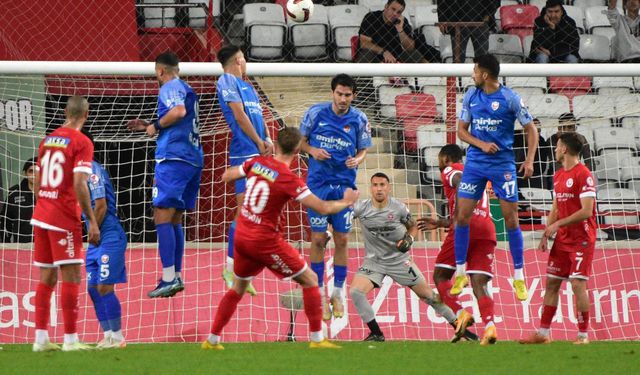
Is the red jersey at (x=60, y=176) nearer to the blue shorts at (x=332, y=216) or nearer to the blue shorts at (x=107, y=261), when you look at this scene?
the blue shorts at (x=107, y=261)

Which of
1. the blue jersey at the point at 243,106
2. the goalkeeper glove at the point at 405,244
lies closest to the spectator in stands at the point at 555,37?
the goalkeeper glove at the point at 405,244

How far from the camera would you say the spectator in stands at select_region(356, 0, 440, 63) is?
1795 cm

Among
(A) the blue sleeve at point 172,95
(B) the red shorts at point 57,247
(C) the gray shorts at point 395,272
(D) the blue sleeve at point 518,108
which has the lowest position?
(B) the red shorts at point 57,247

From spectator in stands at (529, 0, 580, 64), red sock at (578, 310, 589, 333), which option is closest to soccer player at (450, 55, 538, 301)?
red sock at (578, 310, 589, 333)

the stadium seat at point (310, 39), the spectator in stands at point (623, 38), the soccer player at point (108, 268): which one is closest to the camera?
the soccer player at point (108, 268)

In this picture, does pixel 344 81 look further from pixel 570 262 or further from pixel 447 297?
pixel 570 262

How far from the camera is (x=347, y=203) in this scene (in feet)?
33.8

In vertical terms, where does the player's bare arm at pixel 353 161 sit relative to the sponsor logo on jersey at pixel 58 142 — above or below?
above

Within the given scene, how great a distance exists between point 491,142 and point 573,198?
110 cm

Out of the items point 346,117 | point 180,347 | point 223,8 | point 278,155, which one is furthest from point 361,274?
point 223,8

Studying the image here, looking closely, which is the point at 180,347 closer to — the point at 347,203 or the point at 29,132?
the point at 347,203

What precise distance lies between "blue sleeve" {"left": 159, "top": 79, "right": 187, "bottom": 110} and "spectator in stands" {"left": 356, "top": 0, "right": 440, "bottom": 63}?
6.37 meters

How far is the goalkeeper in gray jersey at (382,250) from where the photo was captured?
46.7ft

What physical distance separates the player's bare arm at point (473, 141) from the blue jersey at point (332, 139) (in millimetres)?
1171
